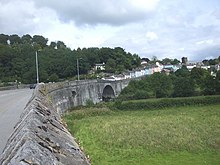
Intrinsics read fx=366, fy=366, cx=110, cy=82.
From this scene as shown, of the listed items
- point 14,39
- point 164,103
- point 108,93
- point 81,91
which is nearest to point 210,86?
point 164,103

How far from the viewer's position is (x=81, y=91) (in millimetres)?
57188

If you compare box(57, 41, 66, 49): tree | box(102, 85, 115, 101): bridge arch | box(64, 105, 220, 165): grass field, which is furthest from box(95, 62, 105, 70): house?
box(64, 105, 220, 165): grass field

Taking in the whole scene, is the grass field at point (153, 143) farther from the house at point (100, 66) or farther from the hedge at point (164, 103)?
the house at point (100, 66)

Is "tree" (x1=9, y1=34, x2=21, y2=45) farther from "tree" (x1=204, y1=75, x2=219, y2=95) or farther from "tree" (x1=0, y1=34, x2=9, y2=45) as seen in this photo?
"tree" (x1=204, y1=75, x2=219, y2=95)

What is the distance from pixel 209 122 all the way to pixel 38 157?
3453 cm

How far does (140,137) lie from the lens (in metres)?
28.3

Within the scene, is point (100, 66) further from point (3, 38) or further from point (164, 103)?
point (164, 103)

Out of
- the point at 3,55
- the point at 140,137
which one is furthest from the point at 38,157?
the point at 3,55

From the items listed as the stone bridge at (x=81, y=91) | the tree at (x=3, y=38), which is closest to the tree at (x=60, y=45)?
the tree at (x=3, y=38)

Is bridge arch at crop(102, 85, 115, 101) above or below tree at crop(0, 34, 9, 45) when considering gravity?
below

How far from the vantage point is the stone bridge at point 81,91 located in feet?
123

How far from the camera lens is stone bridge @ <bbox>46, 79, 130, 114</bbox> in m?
37.5

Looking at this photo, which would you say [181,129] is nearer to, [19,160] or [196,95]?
[19,160]

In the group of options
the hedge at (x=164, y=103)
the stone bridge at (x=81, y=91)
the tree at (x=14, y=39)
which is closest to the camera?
the stone bridge at (x=81, y=91)
